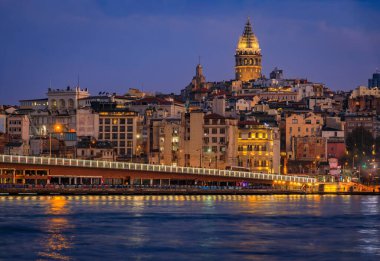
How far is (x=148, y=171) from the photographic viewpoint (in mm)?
115625

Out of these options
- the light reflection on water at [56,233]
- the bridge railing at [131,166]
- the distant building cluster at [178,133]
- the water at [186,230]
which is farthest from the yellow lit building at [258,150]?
the light reflection on water at [56,233]

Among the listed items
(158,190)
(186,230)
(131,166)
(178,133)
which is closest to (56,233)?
(186,230)

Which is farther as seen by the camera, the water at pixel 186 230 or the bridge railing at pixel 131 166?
the bridge railing at pixel 131 166

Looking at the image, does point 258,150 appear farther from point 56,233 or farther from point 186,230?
point 56,233

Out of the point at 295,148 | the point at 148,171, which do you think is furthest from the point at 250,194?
the point at 295,148

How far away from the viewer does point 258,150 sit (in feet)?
464

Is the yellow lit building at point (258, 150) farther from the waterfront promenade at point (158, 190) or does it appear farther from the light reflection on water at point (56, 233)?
the light reflection on water at point (56, 233)

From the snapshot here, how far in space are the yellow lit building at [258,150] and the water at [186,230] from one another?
3978 centimetres

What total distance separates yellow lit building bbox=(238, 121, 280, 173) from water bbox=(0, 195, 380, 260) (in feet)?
131

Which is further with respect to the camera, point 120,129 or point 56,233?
point 120,129

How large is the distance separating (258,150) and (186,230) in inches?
2813

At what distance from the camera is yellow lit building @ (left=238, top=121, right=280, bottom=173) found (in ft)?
462

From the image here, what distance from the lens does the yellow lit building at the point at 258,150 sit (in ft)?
462

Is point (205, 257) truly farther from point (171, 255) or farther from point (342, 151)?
point (342, 151)
